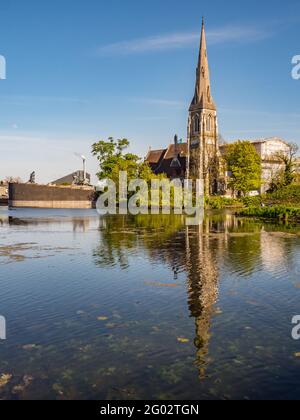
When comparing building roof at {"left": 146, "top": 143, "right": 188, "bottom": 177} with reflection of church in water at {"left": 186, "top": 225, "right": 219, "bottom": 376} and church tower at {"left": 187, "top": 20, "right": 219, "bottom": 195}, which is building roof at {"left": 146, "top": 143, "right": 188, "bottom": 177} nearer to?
church tower at {"left": 187, "top": 20, "right": 219, "bottom": 195}

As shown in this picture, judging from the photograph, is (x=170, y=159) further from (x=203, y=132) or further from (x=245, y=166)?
(x=245, y=166)

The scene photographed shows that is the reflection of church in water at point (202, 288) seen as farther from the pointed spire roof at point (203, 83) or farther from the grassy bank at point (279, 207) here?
the pointed spire roof at point (203, 83)

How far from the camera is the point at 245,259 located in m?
24.5

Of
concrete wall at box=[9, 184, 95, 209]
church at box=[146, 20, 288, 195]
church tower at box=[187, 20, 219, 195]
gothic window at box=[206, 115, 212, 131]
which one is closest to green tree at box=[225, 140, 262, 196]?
church at box=[146, 20, 288, 195]

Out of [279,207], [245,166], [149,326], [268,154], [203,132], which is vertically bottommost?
[149,326]

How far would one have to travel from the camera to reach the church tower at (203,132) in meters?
122

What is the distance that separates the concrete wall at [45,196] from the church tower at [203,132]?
33215 mm

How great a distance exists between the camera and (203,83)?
411ft

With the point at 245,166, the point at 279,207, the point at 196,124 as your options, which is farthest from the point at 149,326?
the point at 196,124

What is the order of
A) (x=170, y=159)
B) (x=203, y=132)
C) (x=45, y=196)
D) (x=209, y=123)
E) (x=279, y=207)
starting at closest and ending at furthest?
(x=279, y=207) < (x=203, y=132) < (x=209, y=123) < (x=45, y=196) < (x=170, y=159)

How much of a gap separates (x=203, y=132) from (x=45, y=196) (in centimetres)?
5328

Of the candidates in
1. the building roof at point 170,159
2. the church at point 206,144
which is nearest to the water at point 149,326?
the church at point 206,144

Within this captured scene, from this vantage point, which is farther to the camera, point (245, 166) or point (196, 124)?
point (196, 124)
